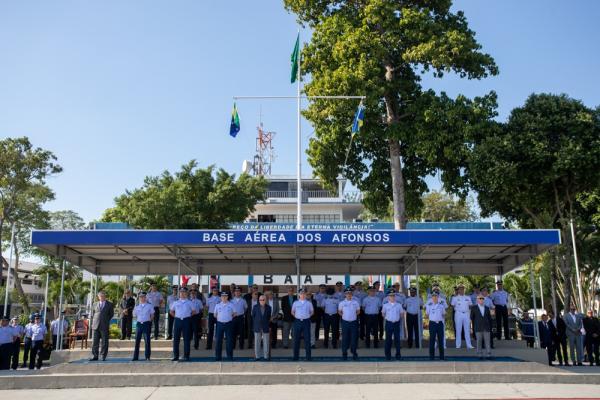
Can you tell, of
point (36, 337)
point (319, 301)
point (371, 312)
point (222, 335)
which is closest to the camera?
point (222, 335)

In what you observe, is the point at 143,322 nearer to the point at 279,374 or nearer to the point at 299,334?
the point at 279,374

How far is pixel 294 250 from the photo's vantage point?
1666cm

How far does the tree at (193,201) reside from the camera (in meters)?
29.9

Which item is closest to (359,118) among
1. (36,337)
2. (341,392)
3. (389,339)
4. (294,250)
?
(294,250)

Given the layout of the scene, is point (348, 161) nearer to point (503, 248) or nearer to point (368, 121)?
point (368, 121)

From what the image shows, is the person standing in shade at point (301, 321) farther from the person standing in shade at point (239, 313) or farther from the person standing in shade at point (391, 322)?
the person standing in shade at point (391, 322)

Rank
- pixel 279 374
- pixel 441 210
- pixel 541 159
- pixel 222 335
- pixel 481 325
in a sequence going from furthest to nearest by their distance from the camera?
pixel 441 210 < pixel 541 159 < pixel 481 325 < pixel 222 335 < pixel 279 374

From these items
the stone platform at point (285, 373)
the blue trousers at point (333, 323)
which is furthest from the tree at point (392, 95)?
the stone platform at point (285, 373)

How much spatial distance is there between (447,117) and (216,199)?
14657 mm

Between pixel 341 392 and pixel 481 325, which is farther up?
pixel 481 325

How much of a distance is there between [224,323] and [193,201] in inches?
742

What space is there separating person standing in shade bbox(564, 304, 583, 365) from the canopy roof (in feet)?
6.85

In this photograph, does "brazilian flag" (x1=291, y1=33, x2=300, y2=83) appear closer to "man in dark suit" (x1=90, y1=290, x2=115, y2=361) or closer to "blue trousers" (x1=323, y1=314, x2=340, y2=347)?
"blue trousers" (x1=323, y1=314, x2=340, y2=347)

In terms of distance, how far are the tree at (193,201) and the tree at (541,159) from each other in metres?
14.1
